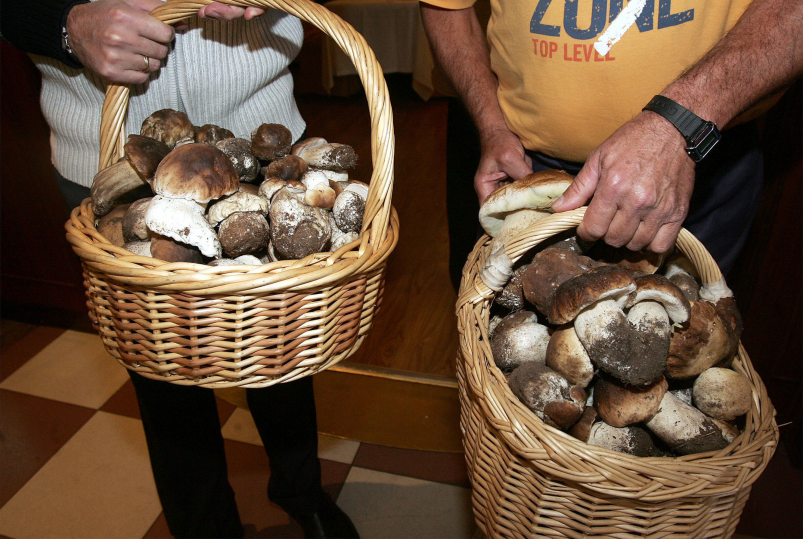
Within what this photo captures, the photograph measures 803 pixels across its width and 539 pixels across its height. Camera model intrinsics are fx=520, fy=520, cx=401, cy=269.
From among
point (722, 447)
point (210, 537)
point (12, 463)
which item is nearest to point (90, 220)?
point (210, 537)

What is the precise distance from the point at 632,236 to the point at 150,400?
96cm

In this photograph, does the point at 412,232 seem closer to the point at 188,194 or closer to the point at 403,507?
the point at 403,507

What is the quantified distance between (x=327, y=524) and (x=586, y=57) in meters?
1.28

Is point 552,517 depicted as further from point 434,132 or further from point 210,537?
point 434,132

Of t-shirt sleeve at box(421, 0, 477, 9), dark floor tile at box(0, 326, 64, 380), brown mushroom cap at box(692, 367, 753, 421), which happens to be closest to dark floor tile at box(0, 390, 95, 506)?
dark floor tile at box(0, 326, 64, 380)

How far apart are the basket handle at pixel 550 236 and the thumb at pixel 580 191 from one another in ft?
0.05

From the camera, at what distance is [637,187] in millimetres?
776

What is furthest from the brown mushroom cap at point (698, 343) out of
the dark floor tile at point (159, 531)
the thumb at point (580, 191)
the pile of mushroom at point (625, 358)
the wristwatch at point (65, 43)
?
the dark floor tile at point (159, 531)

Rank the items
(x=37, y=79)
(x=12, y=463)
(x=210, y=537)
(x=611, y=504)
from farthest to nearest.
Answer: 1. (x=37, y=79)
2. (x=12, y=463)
3. (x=210, y=537)
4. (x=611, y=504)

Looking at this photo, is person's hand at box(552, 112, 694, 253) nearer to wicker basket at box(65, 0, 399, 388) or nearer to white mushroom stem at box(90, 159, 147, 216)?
wicker basket at box(65, 0, 399, 388)

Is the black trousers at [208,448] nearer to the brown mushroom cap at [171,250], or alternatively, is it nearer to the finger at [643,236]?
the brown mushroom cap at [171,250]

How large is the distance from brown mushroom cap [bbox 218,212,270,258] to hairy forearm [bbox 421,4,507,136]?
0.60 metres

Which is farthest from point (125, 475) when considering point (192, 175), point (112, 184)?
point (192, 175)

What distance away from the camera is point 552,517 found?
0.76 m
